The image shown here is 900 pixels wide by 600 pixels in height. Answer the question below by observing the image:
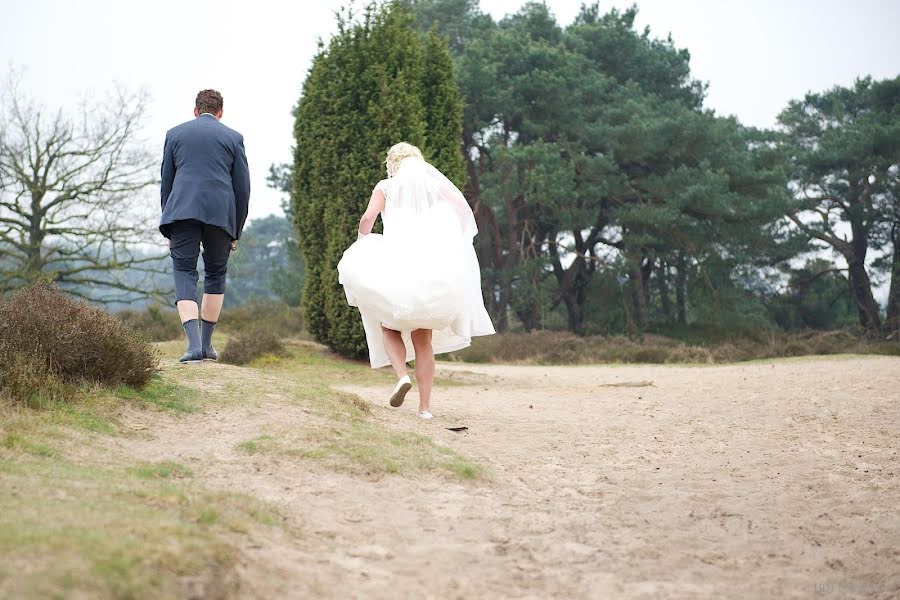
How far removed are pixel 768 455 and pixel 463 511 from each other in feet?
10.3

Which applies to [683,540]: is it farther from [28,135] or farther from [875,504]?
[28,135]

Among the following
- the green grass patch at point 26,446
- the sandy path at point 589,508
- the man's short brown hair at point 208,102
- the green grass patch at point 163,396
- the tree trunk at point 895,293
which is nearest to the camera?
the sandy path at point 589,508

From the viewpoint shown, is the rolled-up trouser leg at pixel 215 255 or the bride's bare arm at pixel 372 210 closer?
the bride's bare arm at pixel 372 210

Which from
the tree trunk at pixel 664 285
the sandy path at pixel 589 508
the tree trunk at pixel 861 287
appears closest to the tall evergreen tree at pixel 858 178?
the tree trunk at pixel 861 287

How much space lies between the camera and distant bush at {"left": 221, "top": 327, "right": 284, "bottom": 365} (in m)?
13.0

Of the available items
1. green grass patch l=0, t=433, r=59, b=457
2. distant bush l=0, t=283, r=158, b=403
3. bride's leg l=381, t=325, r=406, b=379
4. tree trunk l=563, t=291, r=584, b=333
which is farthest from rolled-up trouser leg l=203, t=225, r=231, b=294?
tree trunk l=563, t=291, r=584, b=333

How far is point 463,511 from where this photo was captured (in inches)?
179

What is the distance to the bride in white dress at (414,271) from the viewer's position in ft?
23.5

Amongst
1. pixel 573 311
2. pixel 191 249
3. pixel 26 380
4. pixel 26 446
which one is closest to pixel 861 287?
pixel 573 311

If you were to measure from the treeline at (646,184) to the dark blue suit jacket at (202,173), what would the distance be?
1700cm

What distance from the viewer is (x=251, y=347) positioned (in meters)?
13.2

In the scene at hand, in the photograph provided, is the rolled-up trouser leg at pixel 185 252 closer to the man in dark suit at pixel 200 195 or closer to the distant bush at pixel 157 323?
the man in dark suit at pixel 200 195

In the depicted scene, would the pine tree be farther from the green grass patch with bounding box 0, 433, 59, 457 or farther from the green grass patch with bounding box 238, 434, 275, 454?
the green grass patch with bounding box 0, 433, 59, 457

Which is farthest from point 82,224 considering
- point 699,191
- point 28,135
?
point 699,191
